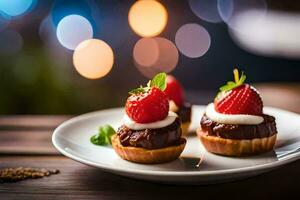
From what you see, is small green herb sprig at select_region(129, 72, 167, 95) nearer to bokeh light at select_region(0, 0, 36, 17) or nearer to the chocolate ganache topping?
the chocolate ganache topping

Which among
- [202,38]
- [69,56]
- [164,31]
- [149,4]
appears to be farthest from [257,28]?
[69,56]

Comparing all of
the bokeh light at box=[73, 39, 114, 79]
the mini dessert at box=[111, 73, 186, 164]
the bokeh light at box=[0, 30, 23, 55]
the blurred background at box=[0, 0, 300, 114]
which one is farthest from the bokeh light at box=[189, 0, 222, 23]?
the mini dessert at box=[111, 73, 186, 164]

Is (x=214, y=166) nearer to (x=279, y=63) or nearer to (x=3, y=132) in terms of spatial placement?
(x=3, y=132)

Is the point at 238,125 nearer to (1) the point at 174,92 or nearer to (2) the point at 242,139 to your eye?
(2) the point at 242,139

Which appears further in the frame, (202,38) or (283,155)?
(202,38)

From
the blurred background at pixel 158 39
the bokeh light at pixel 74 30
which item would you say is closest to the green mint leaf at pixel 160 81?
the blurred background at pixel 158 39

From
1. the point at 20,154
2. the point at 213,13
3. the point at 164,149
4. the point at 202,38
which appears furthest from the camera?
the point at 213,13

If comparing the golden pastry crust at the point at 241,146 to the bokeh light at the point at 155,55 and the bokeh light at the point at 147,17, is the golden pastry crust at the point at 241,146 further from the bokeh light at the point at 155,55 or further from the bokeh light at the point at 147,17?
the bokeh light at the point at 147,17
